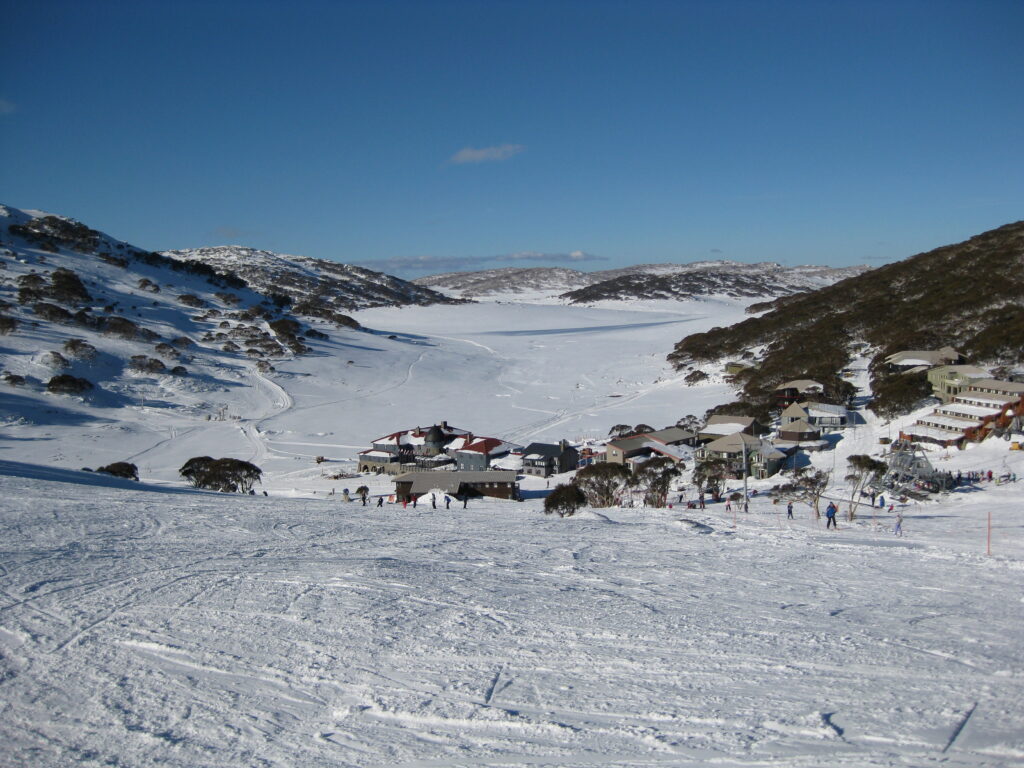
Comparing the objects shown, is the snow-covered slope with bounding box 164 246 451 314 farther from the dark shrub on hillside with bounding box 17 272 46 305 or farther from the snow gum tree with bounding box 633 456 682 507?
the snow gum tree with bounding box 633 456 682 507

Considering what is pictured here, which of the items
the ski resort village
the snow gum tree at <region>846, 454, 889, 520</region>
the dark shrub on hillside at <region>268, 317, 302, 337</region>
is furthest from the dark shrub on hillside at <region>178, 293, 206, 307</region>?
the snow gum tree at <region>846, 454, 889, 520</region>

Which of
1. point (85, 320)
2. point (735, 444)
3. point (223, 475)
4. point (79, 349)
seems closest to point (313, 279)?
point (85, 320)

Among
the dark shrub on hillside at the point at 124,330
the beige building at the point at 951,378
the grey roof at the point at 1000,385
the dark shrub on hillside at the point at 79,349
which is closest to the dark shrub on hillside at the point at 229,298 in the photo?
the dark shrub on hillside at the point at 124,330

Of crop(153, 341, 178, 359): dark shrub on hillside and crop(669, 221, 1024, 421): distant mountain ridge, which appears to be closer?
crop(669, 221, 1024, 421): distant mountain ridge

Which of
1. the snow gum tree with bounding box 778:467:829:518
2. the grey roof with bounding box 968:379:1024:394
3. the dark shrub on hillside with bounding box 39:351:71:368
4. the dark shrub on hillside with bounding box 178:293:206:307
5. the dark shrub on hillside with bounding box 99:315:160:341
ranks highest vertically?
the dark shrub on hillside with bounding box 178:293:206:307

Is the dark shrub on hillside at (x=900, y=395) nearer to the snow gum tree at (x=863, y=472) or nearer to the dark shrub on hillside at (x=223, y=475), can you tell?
→ the snow gum tree at (x=863, y=472)

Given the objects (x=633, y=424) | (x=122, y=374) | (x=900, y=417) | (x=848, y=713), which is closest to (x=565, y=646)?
(x=848, y=713)
